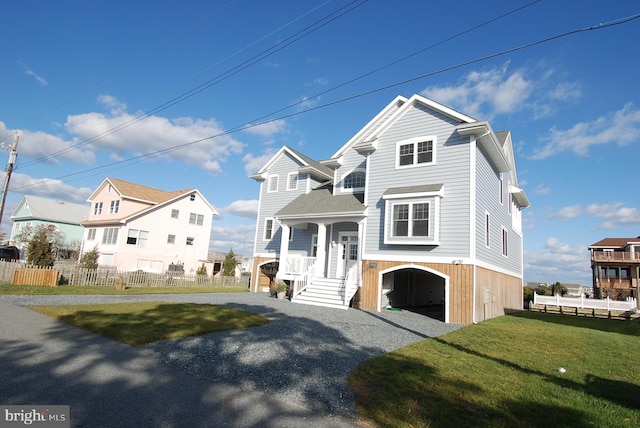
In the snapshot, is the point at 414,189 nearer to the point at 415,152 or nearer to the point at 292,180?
the point at 415,152

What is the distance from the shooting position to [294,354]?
7250 mm

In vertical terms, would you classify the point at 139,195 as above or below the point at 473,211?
above

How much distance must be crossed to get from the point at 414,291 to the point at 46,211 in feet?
160

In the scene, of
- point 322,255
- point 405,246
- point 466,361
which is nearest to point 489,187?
point 405,246

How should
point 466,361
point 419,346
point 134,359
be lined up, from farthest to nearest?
1. point 419,346
2. point 466,361
3. point 134,359

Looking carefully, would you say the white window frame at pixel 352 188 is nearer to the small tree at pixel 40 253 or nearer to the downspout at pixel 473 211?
the downspout at pixel 473 211

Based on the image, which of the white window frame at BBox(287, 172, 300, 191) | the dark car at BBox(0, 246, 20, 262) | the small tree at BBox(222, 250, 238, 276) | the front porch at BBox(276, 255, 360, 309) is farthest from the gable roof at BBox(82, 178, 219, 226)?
the front porch at BBox(276, 255, 360, 309)

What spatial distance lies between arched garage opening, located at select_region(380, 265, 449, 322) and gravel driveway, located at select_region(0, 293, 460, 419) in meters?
5.08

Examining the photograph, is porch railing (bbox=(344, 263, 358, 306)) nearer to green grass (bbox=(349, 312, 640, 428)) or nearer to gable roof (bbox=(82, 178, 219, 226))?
green grass (bbox=(349, 312, 640, 428))

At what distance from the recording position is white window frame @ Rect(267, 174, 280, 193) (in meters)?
24.0

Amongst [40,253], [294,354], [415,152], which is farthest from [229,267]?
[294,354]

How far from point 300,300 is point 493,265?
9099 millimetres

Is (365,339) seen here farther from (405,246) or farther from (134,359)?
(405,246)

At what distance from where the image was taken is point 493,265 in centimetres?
1662
